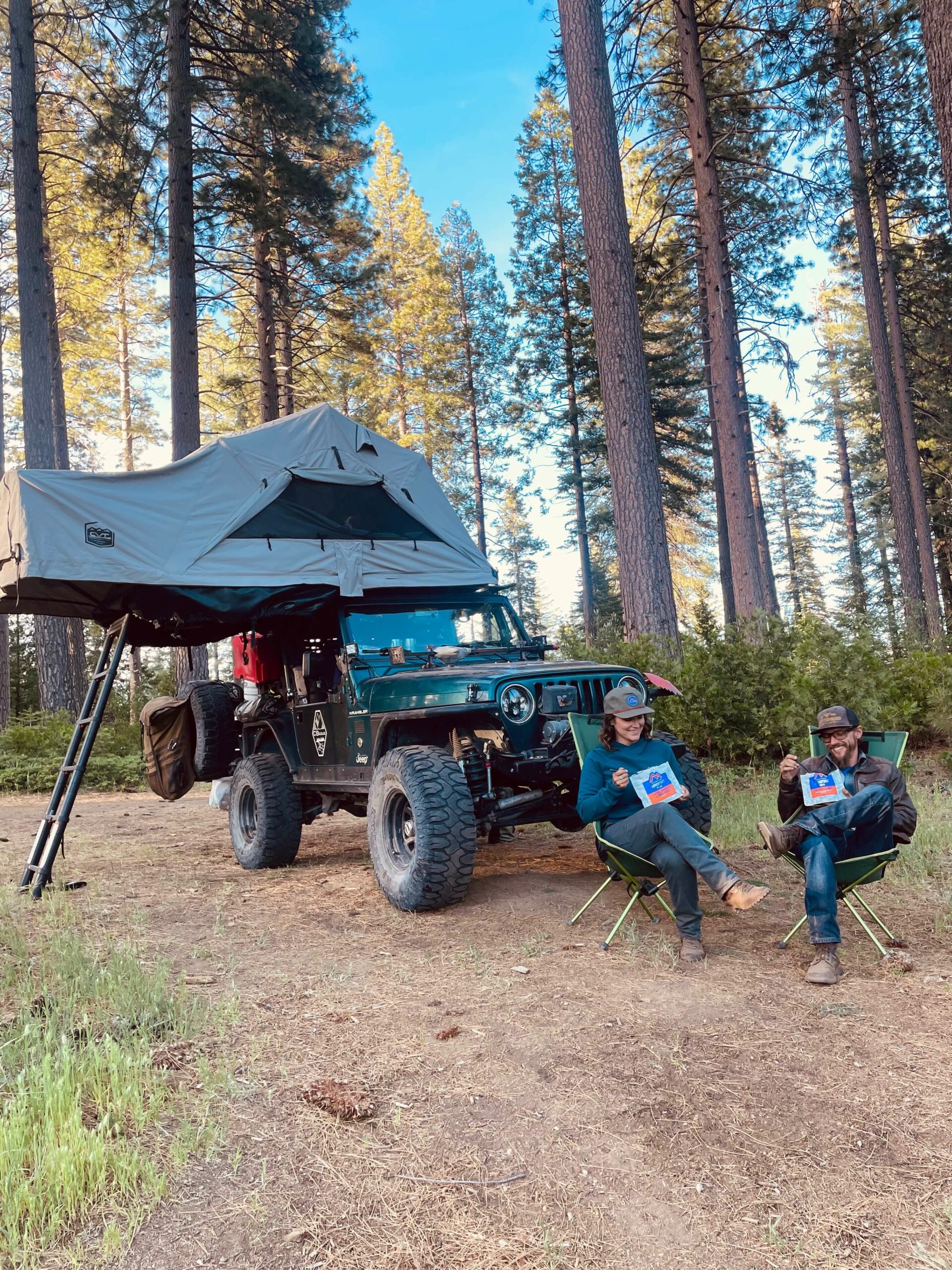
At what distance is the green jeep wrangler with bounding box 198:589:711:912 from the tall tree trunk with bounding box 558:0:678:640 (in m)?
2.78

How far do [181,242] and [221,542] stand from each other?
9.03 metres

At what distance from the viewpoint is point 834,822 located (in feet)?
14.8

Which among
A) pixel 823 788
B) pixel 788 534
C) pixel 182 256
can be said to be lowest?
pixel 823 788

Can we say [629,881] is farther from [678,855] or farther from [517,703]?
[517,703]

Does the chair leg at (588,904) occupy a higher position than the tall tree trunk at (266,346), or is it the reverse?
the tall tree trunk at (266,346)

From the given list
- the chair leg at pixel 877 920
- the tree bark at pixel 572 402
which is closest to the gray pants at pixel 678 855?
the chair leg at pixel 877 920

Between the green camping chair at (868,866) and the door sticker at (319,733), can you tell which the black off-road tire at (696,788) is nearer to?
the green camping chair at (868,866)

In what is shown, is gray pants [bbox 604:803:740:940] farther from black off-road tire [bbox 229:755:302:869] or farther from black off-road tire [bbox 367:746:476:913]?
black off-road tire [bbox 229:755:302:869]

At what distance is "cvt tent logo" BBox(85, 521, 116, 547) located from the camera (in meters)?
6.08

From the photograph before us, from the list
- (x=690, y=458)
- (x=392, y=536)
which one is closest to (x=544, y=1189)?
(x=392, y=536)

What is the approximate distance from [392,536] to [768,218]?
32.9 ft

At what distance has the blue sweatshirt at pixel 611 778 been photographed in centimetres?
493

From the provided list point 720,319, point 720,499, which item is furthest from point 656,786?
point 720,499

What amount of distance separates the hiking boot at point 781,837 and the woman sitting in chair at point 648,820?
0.25m
